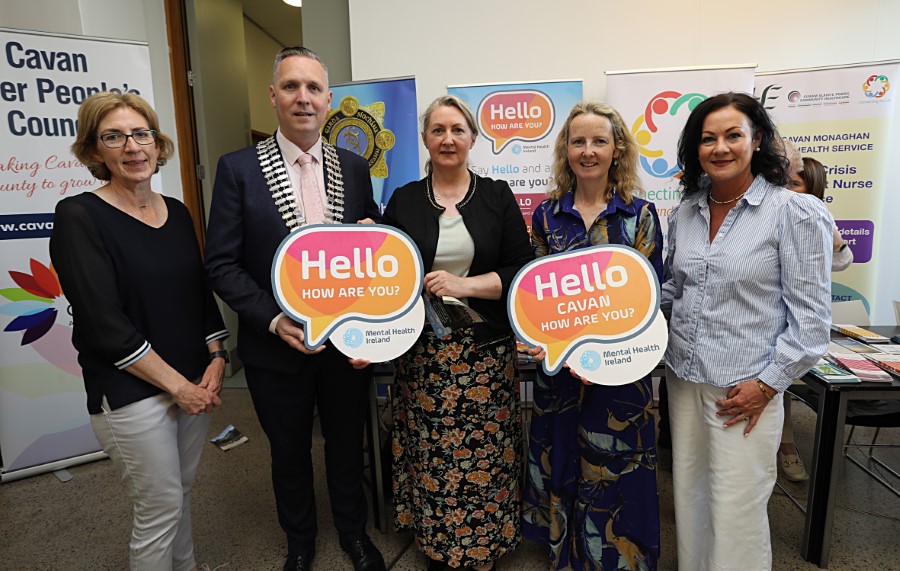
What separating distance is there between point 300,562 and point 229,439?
5.01 feet

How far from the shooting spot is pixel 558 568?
1849 millimetres

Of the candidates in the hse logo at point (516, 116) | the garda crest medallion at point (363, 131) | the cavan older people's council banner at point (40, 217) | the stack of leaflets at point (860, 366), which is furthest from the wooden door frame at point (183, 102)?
the stack of leaflets at point (860, 366)

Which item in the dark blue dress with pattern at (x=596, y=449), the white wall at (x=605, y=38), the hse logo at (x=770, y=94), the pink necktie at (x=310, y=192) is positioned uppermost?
the white wall at (x=605, y=38)

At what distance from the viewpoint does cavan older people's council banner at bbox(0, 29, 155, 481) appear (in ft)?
8.48

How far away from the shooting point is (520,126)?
3.47 metres

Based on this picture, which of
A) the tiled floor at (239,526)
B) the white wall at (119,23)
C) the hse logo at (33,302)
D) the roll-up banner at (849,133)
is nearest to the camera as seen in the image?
the tiled floor at (239,526)

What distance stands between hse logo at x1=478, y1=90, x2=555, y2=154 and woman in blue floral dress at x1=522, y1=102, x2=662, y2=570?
5.90 ft

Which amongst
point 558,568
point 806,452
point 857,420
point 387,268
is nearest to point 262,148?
point 387,268

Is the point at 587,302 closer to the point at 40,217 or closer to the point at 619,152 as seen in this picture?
the point at 619,152

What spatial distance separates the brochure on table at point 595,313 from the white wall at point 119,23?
273cm

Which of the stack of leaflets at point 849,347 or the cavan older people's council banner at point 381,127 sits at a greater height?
the cavan older people's council banner at point 381,127

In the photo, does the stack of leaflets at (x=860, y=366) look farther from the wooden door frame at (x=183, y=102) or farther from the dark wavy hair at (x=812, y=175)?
the wooden door frame at (x=183, y=102)

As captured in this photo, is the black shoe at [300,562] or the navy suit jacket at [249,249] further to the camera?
the black shoe at [300,562]

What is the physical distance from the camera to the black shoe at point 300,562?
1.92 meters
